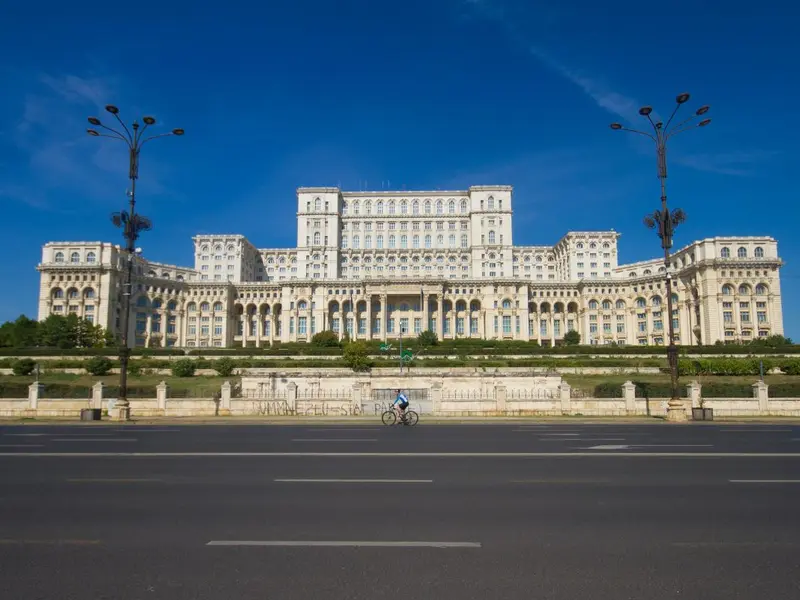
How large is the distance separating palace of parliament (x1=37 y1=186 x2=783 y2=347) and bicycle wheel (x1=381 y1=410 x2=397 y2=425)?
281 ft

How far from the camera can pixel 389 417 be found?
2561 cm

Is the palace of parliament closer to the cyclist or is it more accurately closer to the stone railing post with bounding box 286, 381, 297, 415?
the stone railing post with bounding box 286, 381, 297, 415

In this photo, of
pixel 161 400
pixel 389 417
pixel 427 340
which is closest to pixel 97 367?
pixel 161 400

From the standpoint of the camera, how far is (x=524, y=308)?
115 m

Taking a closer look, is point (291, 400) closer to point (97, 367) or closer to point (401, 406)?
point (401, 406)

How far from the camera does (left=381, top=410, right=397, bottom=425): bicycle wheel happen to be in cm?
2525

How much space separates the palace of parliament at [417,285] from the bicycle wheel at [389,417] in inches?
3366

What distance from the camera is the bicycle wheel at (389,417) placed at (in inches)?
994

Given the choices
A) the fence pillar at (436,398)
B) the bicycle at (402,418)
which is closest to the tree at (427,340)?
A: the fence pillar at (436,398)

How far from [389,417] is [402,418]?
127 cm

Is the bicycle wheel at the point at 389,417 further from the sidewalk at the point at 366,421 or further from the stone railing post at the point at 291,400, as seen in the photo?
the stone railing post at the point at 291,400
